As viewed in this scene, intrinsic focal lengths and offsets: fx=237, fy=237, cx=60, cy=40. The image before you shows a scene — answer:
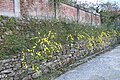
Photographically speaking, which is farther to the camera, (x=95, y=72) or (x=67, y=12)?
(x=67, y=12)

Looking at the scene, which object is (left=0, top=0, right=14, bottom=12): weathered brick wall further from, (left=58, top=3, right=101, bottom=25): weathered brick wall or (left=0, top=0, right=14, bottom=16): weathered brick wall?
(left=58, top=3, right=101, bottom=25): weathered brick wall

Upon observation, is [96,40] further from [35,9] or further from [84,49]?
[35,9]

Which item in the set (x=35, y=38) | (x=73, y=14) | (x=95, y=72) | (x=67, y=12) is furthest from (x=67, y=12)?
(x=35, y=38)

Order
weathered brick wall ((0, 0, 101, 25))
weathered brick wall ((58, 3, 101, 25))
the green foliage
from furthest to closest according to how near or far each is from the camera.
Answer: weathered brick wall ((58, 3, 101, 25)), weathered brick wall ((0, 0, 101, 25)), the green foliage

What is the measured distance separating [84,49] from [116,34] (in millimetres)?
6997

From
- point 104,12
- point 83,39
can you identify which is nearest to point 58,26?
point 83,39

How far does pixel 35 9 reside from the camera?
745cm

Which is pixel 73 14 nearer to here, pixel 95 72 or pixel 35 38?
pixel 95 72

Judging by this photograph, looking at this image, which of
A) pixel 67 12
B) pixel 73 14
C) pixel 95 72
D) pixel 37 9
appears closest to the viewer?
pixel 95 72

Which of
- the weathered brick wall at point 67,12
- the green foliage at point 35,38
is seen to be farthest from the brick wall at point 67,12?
the green foliage at point 35,38

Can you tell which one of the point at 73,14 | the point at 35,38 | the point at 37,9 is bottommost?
the point at 35,38

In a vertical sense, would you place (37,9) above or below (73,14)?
above

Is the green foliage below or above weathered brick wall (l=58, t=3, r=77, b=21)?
below

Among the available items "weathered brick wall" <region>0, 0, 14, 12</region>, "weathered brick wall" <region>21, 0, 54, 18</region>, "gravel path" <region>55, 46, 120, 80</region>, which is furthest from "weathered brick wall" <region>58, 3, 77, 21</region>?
"weathered brick wall" <region>0, 0, 14, 12</region>
